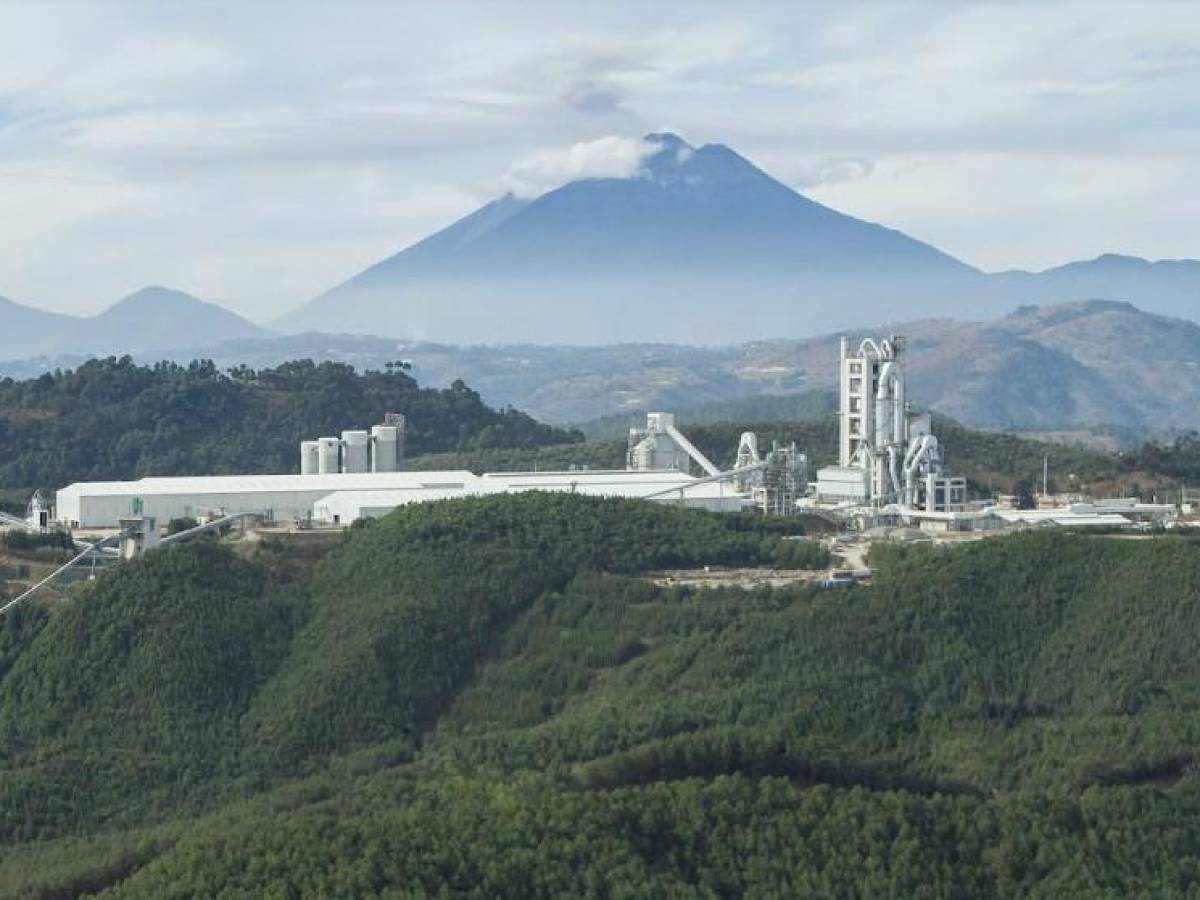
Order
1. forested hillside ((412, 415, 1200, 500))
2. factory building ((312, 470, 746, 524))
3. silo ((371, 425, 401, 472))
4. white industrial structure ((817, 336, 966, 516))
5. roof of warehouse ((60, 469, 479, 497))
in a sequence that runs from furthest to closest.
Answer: silo ((371, 425, 401, 472)) < forested hillside ((412, 415, 1200, 500)) < white industrial structure ((817, 336, 966, 516)) < roof of warehouse ((60, 469, 479, 497)) < factory building ((312, 470, 746, 524))

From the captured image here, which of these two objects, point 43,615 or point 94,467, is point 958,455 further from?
point 43,615

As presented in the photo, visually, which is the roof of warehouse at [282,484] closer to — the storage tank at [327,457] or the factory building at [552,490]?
the factory building at [552,490]

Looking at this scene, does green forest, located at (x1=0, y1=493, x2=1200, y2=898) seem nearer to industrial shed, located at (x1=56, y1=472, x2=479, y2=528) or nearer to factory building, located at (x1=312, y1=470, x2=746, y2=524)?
factory building, located at (x1=312, y1=470, x2=746, y2=524)

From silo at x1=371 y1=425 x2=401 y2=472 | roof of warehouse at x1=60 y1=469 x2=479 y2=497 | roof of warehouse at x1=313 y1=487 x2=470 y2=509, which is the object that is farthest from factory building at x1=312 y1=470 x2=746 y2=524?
silo at x1=371 y1=425 x2=401 y2=472

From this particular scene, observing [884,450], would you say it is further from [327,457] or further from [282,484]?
[327,457]

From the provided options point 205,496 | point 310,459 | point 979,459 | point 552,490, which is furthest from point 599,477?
point 979,459

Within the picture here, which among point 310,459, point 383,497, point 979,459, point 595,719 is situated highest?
point 310,459

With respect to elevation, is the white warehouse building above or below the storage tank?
below
